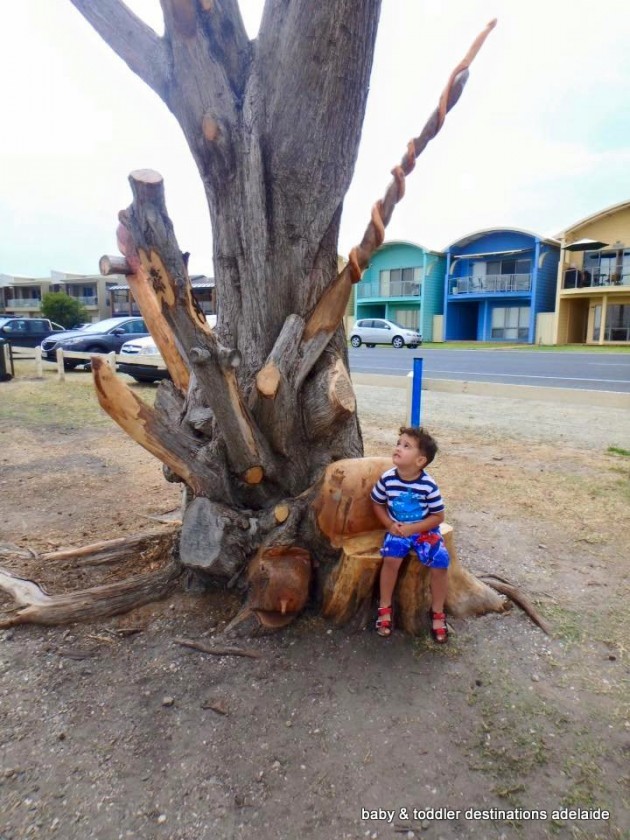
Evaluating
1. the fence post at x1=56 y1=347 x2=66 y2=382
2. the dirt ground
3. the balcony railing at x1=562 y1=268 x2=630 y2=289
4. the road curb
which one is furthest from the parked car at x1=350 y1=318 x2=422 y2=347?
the dirt ground

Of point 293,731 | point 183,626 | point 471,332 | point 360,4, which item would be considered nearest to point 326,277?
point 360,4

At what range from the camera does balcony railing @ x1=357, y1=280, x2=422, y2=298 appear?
3691cm

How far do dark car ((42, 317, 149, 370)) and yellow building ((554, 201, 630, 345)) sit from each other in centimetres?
2518

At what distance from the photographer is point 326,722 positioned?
2150mm

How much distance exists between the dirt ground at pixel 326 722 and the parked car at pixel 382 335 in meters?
25.2

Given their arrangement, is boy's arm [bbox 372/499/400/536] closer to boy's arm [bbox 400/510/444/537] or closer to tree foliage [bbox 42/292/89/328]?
boy's arm [bbox 400/510/444/537]

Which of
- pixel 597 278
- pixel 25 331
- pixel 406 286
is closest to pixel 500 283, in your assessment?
pixel 597 278

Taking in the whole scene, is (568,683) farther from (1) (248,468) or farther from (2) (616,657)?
(1) (248,468)

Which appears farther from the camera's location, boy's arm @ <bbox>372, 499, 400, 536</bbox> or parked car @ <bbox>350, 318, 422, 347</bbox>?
parked car @ <bbox>350, 318, 422, 347</bbox>

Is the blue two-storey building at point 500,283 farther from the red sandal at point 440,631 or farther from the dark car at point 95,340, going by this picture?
the red sandal at point 440,631

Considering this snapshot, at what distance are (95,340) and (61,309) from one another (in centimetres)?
2874

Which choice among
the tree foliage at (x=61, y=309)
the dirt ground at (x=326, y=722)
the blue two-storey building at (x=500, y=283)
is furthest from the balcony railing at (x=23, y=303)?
the dirt ground at (x=326, y=722)

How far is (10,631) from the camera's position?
273cm

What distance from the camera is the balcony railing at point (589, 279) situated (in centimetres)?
3073
